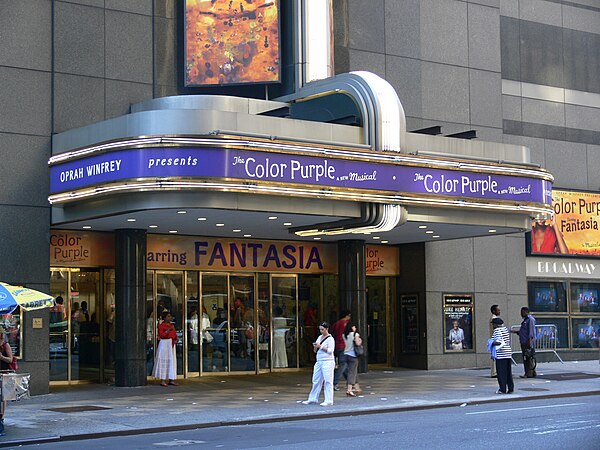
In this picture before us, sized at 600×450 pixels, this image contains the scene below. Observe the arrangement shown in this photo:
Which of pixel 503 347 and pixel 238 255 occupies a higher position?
pixel 238 255

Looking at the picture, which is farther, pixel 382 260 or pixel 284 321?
pixel 382 260

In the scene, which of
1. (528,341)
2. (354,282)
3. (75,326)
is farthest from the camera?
(354,282)

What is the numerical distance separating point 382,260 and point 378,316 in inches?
73.2

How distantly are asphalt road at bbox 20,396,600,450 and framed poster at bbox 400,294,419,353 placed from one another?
1089cm

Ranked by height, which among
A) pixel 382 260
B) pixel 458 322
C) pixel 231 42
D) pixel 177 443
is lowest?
pixel 177 443

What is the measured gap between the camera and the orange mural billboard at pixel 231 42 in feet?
86.6

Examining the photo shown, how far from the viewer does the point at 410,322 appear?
31297mm

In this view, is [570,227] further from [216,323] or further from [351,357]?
[351,357]

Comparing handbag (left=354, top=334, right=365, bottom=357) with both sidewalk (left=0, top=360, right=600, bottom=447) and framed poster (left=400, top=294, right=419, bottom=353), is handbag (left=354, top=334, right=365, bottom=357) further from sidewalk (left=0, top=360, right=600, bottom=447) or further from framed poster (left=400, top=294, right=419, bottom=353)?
framed poster (left=400, top=294, right=419, bottom=353)

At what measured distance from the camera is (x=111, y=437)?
17.2 meters

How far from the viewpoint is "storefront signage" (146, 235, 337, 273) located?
1080 inches

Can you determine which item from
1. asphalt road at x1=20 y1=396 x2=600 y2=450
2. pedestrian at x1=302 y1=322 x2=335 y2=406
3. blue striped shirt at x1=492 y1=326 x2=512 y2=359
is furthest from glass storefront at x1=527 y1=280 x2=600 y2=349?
asphalt road at x1=20 y1=396 x2=600 y2=450

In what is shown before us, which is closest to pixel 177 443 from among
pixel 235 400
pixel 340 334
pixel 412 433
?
pixel 412 433

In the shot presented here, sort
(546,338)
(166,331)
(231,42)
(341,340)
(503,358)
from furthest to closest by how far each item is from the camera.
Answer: (546,338) < (231,42) < (166,331) < (341,340) < (503,358)
